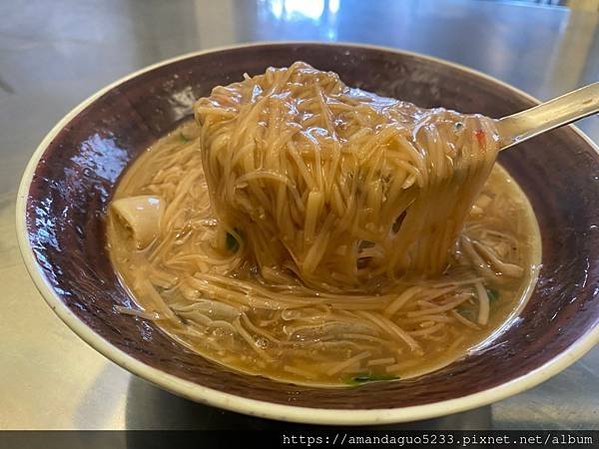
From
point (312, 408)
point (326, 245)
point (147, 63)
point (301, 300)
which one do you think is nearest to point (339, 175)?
point (326, 245)

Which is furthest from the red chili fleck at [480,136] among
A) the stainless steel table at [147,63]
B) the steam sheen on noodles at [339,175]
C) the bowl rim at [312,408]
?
the stainless steel table at [147,63]

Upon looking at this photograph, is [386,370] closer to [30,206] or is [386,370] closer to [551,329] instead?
[551,329]

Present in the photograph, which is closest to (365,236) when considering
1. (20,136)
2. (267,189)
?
(267,189)

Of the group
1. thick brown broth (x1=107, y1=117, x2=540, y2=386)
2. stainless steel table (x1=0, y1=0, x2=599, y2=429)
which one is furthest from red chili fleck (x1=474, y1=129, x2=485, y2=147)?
stainless steel table (x1=0, y1=0, x2=599, y2=429)

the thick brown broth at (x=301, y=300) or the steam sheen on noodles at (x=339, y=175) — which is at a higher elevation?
the steam sheen on noodles at (x=339, y=175)

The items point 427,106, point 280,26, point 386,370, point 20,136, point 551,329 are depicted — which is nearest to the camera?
point 551,329

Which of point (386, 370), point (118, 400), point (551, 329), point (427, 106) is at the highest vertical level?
point (427, 106)

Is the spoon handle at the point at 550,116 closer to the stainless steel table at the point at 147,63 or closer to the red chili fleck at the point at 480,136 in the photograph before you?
the red chili fleck at the point at 480,136

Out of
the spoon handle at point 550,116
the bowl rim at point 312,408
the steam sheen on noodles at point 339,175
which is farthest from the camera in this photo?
the spoon handle at point 550,116
